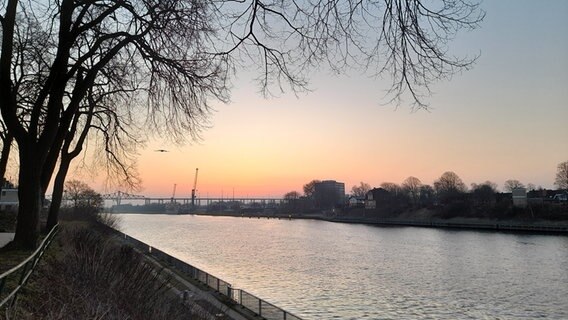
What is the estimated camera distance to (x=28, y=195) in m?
15.0

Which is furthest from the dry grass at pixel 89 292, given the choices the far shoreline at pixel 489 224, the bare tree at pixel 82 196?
the far shoreline at pixel 489 224

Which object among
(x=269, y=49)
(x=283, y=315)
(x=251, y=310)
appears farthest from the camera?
(x=251, y=310)

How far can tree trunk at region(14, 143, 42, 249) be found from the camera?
14938 millimetres

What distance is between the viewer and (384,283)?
1474 inches

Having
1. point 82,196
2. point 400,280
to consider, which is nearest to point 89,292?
point 400,280

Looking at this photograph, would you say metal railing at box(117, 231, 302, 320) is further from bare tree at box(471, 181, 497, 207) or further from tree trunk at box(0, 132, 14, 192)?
bare tree at box(471, 181, 497, 207)

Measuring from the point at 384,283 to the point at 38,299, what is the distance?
106ft

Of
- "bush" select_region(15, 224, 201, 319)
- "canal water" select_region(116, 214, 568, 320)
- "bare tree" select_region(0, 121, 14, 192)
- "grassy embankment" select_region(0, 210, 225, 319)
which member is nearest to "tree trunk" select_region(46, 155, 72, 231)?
"bare tree" select_region(0, 121, 14, 192)

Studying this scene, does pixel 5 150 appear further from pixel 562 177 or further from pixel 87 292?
pixel 562 177

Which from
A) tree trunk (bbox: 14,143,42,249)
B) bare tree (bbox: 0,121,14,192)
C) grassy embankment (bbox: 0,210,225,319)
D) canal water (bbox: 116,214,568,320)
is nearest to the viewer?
grassy embankment (bbox: 0,210,225,319)

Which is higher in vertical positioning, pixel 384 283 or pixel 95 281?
pixel 95 281

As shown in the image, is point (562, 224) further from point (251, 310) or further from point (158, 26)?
point (158, 26)

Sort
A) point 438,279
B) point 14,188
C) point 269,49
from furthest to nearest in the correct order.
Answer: point 14,188, point 438,279, point 269,49

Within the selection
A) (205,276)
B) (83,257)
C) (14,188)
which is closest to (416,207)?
(14,188)
